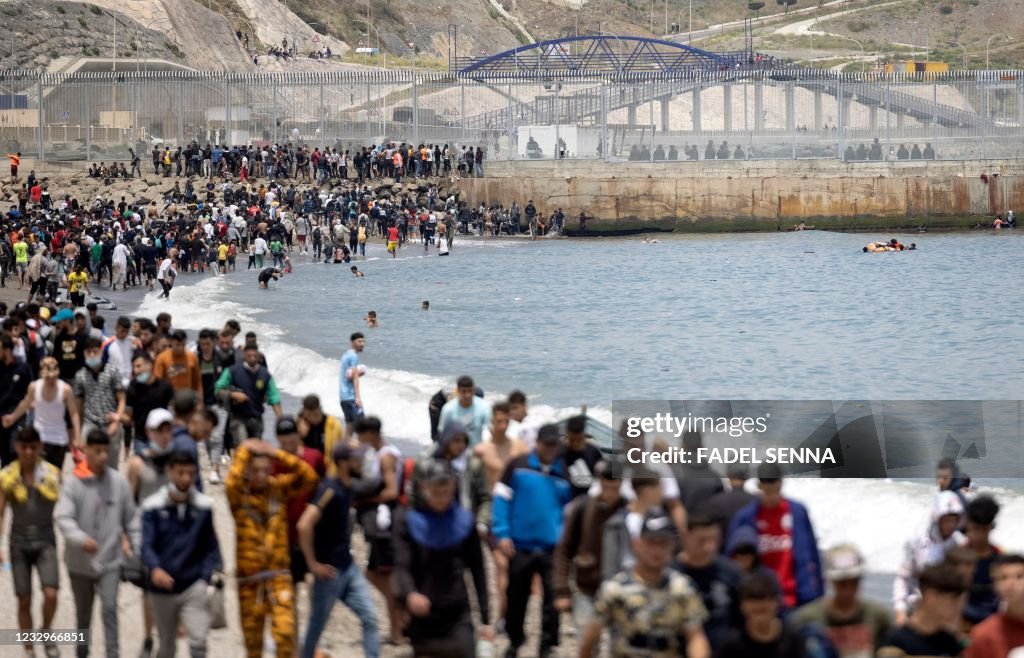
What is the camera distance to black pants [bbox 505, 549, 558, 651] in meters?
8.66

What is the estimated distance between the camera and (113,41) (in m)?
76.4

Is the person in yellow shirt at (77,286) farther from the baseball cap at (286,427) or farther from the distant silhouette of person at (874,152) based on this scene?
the distant silhouette of person at (874,152)

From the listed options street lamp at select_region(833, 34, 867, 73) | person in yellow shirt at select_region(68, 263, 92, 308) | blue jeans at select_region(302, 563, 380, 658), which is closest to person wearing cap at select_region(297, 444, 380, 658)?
blue jeans at select_region(302, 563, 380, 658)

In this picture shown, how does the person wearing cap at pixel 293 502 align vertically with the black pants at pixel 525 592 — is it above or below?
above

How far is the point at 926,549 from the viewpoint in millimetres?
8391

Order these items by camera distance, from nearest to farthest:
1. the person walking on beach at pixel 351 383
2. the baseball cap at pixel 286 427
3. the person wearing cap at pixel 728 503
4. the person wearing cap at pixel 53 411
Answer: the person wearing cap at pixel 728 503 < the baseball cap at pixel 286 427 < the person wearing cap at pixel 53 411 < the person walking on beach at pixel 351 383

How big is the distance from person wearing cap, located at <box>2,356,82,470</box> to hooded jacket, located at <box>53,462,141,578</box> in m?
2.92

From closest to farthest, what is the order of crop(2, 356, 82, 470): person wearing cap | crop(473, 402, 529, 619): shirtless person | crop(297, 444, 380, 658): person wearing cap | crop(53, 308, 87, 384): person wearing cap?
crop(297, 444, 380, 658): person wearing cap → crop(473, 402, 529, 619): shirtless person → crop(2, 356, 82, 470): person wearing cap → crop(53, 308, 87, 384): person wearing cap

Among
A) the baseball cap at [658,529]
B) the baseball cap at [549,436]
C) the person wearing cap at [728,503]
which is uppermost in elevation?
the baseball cap at [549,436]

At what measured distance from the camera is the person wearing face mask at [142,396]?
12.0 metres

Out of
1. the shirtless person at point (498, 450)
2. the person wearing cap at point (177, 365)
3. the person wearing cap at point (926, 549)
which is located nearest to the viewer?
the person wearing cap at point (926, 549)

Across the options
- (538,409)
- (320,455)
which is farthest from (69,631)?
(538,409)

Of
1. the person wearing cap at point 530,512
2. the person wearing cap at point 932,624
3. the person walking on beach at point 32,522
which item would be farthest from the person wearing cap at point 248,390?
the person wearing cap at point 932,624

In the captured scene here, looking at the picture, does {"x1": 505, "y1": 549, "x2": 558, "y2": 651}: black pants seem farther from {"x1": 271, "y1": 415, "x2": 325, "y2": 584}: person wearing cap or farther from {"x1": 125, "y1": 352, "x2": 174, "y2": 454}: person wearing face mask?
{"x1": 125, "y1": 352, "x2": 174, "y2": 454}: person wearing face mask
